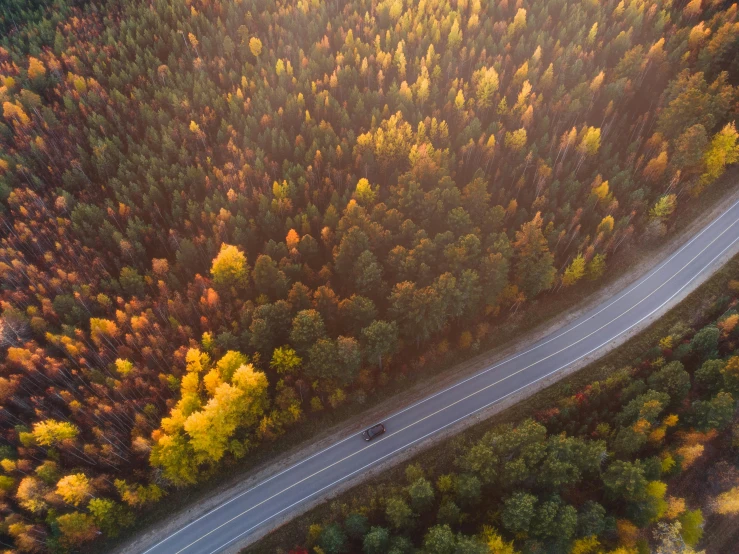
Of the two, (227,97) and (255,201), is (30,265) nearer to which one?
(255,201)

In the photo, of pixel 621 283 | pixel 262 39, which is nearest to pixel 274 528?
pixel 621 283

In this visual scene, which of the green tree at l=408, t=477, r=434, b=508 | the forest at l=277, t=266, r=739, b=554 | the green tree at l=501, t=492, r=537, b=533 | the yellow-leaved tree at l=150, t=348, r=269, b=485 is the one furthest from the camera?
the yellow-leaved tree at l=150, t=348, r=269, b=485

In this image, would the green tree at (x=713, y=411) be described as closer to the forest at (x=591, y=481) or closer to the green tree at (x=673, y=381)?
the forest at (x=591, y=481)

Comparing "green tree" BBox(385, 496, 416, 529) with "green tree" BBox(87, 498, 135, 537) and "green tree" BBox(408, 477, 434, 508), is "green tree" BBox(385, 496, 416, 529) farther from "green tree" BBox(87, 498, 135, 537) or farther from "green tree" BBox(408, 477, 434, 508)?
"green tree" BBox(87, 498, 135, 537)

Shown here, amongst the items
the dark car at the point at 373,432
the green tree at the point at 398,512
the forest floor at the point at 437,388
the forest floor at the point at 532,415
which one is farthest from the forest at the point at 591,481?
the dark car at the point at 373,432

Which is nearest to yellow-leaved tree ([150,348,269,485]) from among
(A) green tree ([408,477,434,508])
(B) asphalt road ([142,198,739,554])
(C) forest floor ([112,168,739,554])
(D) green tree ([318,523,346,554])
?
(C) forest floor ([112,168,739,554])

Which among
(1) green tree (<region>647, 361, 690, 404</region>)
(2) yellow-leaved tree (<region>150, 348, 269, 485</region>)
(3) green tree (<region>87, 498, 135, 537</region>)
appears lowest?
(3) green tree (<region>87, 498, 135, 537</region>)

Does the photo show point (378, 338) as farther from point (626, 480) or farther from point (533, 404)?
point (626, 480)
